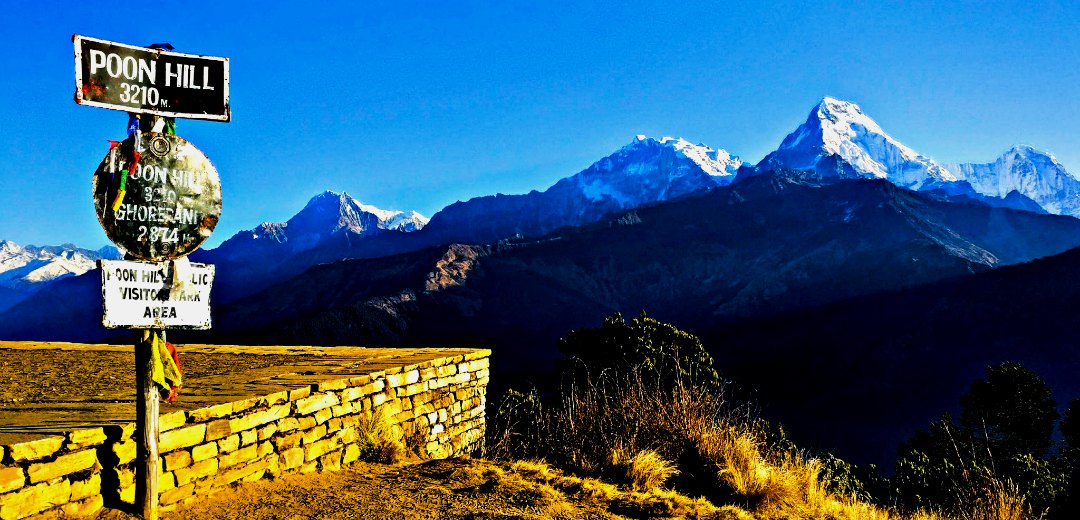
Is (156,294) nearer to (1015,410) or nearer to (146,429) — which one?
(146,429)

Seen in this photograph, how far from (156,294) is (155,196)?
0.48m

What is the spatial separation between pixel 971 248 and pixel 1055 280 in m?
39.1

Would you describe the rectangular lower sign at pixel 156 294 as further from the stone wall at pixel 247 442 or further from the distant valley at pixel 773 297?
the distant valley at pixel 773 297

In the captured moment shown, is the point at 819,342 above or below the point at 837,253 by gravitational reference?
below

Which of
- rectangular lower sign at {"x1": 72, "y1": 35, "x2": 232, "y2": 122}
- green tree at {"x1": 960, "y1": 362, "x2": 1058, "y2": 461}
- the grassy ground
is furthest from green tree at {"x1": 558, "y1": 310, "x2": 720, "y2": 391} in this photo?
rectangular lower sign at {"x1": 72, "y1": 35, "x2": 232, "y2": 122}

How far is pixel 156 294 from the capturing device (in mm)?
3207

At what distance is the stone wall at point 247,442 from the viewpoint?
3.44 meters

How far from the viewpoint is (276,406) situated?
16.0ft

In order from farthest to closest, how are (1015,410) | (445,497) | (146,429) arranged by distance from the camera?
(1015,410), (445,497), (146,429)

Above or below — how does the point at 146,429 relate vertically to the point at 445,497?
above

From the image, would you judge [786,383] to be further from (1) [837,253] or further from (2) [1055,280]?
(1) [837,253]

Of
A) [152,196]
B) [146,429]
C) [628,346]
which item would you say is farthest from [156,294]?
[628,346]

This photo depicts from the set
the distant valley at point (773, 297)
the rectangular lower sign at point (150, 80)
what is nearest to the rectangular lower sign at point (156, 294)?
the rectangular lower sign at point (150, 80)

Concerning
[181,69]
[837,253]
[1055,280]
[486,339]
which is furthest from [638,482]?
[837,253]
